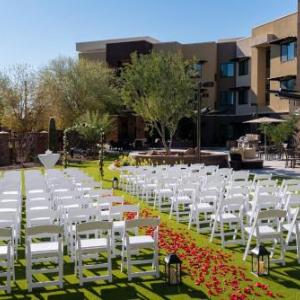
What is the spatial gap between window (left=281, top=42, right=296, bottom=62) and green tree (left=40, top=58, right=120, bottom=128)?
1476cm

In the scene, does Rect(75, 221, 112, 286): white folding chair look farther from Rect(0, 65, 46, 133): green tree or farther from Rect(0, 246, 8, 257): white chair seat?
Rect(0, 65, 46, 133): green tree

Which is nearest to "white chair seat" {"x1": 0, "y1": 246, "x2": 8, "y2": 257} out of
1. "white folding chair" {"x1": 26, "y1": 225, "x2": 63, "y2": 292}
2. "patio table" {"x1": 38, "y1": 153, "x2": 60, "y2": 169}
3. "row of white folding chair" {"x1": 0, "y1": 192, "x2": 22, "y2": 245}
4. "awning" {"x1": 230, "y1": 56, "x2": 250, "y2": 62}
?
"white folding chair" {"x1": 26, "y1": 225, "x2": 63, "y2": 292}

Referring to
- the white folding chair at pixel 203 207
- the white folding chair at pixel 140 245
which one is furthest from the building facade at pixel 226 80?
the white folding chair at pixel 140 245

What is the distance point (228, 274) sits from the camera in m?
6.99

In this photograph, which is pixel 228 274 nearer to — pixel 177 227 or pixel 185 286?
pixel 185 286

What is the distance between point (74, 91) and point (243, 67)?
1831 cm

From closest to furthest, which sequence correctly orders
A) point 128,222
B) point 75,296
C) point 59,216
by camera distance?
point 75,296, point 128,222, point 59,216

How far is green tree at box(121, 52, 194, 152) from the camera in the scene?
2477cm

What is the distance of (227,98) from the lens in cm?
4906

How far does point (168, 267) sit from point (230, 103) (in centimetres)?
4332

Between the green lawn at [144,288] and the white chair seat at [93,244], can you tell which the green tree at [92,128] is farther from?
the green lawn at [144,288]

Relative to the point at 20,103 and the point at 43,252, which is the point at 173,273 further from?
the point at 20,103

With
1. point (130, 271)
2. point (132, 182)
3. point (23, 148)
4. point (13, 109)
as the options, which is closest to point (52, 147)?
point (23, 148)

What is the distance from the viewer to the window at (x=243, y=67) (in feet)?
153
